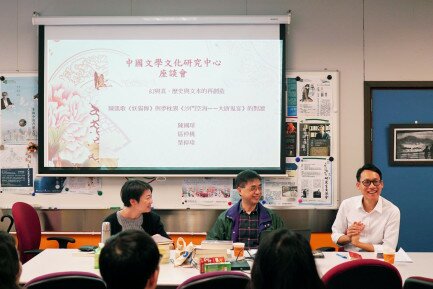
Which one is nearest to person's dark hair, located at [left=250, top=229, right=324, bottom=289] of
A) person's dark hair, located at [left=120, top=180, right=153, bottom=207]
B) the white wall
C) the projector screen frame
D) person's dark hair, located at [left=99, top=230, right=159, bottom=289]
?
person's dark hair, located at [left=99, top=230, right=159, bottom=289]

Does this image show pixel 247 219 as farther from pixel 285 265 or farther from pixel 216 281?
pixel 285 265

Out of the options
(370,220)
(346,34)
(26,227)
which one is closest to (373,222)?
(370,220)

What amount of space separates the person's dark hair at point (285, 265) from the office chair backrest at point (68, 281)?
2.73ft

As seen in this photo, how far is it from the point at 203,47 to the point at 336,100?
50.3 inches

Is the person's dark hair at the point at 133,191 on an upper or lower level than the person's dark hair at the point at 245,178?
lower

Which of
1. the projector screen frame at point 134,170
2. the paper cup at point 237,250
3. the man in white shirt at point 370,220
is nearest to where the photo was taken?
the paper cup at point 237,250

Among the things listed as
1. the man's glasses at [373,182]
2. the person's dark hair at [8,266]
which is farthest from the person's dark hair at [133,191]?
the person's dark hair at [8,266]

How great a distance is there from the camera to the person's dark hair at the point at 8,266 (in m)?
1.69

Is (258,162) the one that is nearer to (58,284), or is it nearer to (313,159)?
(313,159)

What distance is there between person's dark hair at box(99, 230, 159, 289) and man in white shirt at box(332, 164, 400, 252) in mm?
2153

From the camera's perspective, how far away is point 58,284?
216cm

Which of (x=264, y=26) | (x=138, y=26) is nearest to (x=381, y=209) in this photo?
(x=264, y=26)

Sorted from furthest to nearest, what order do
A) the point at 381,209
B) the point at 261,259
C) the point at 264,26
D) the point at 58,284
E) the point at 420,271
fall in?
the point at 264,26
the point at 381,209
the point at 420,271
the point at 58,284
the point at 261,259

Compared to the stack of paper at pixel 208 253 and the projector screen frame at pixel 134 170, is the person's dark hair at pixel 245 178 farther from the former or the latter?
the stack of paper at pixel 208 253
